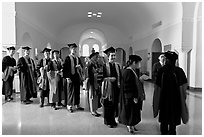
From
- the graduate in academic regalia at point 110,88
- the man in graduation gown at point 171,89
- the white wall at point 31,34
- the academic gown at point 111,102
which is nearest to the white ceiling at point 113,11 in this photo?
the white wall at point 31,34

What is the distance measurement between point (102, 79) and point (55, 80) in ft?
6.87

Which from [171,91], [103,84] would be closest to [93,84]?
[103,84]

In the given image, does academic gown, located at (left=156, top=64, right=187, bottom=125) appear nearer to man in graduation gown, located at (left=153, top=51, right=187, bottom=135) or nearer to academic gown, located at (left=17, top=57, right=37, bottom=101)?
man in graduation gown, located at (left=153, top=51, right=187, bottom=135)

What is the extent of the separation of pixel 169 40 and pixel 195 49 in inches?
60.1

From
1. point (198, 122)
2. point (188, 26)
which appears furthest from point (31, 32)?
point (198, 122)

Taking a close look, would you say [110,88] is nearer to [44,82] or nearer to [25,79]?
[44,82]

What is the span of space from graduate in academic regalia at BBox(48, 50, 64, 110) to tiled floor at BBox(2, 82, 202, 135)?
1.09ft

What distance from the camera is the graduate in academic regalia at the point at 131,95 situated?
3.98 m

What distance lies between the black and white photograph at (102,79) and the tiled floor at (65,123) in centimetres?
2

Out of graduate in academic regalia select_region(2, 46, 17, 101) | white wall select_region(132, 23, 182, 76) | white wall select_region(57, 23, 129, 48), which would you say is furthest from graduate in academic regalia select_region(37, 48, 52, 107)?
white wall select_region(57, 23, 129, 48)

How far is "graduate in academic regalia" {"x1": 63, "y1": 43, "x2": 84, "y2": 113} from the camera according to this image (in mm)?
5863

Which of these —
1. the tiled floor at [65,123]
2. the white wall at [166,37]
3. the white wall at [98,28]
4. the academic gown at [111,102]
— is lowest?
the tiled floor at [65,123]

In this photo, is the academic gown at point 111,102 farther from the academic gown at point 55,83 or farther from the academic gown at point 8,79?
the academic gown at point 8,79

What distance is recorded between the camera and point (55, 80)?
6.45 meters
